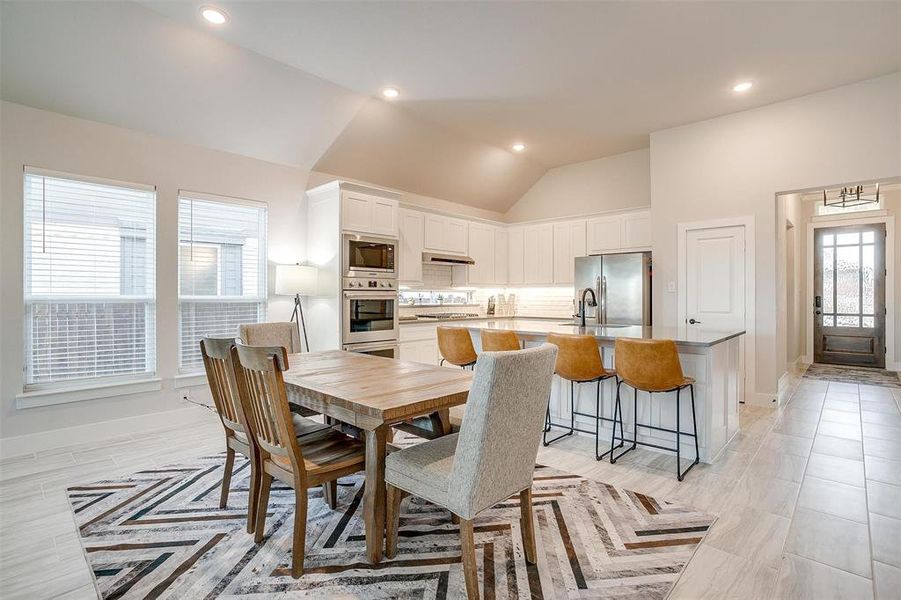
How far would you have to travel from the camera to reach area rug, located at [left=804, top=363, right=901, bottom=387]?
19.2ft

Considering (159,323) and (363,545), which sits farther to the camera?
(159,323)

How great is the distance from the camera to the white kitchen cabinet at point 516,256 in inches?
286

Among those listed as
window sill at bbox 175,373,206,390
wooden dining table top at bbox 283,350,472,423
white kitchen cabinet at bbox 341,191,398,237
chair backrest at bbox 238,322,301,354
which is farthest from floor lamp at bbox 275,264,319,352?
wooden dining table top at bbox 283,350,472,423

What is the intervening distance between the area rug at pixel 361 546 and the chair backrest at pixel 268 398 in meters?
0.51

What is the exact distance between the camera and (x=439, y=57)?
3.73 m

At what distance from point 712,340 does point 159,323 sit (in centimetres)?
471

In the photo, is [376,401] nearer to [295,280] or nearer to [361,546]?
[361,546]

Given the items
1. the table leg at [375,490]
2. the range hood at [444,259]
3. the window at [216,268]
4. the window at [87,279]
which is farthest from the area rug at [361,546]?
the range hood at [444,259]

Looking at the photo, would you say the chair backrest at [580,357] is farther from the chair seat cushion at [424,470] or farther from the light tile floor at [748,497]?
the chair seat cushion at [424,470]

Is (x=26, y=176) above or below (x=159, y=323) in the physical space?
above

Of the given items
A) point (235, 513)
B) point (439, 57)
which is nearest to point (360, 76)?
point (439, 57)

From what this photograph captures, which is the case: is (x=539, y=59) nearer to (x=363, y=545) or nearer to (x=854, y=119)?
(x=854, y=119)

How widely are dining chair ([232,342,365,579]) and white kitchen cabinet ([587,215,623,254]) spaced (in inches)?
201

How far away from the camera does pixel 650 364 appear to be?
296 cm
